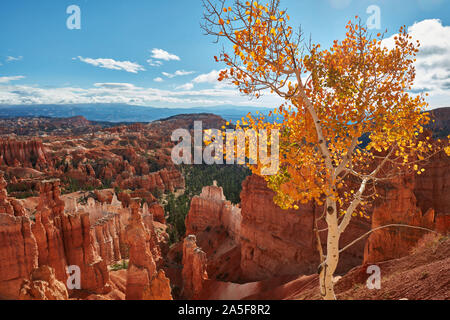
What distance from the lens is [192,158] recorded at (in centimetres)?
10525

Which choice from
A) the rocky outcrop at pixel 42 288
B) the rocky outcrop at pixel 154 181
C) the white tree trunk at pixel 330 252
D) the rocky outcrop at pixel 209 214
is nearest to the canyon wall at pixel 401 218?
the white tree trunk at pixel 330 252

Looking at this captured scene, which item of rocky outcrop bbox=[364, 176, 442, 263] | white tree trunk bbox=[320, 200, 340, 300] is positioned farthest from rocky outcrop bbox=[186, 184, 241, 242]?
white tree trunk bbox=[320, 200, 340, 300]

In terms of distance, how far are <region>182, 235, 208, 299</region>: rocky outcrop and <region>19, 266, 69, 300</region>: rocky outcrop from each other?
12.5 meters

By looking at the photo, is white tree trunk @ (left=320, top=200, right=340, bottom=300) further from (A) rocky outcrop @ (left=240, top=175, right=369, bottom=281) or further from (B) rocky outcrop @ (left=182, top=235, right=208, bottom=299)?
(B) rocky outcrop @ (left=182, top=235, right=208, bottom=299)

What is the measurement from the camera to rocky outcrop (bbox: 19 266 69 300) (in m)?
8.41

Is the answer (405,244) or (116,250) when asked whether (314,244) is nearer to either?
(405,244)

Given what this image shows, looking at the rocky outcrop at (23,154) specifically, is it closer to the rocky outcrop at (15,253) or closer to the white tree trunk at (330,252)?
the rocky outcrop at (15,253)

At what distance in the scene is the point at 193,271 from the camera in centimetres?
2214

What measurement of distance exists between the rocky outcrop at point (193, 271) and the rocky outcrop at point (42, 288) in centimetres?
1251

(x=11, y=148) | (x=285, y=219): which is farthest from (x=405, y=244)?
(x=11, y=148)

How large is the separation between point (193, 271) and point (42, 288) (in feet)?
48.4

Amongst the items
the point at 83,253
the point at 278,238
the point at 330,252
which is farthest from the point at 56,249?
the point at 330,252

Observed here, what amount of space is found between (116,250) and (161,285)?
22.1m
